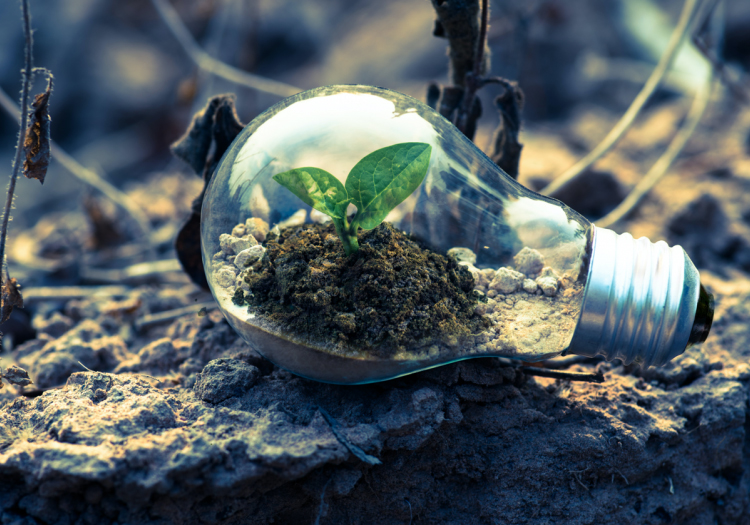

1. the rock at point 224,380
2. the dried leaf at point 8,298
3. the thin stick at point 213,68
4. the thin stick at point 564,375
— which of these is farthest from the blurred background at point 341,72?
the rock at point 224,380

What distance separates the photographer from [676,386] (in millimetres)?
1711

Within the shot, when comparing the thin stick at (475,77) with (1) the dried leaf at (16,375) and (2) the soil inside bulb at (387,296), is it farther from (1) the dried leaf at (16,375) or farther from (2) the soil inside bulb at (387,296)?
(1) the dried leaf at (16,375)

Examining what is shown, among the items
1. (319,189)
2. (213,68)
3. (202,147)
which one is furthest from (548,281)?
(213,68)

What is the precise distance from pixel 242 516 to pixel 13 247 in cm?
256

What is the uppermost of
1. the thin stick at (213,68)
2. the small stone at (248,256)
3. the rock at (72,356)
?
the thin stick at (213,68)

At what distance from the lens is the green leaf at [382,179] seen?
52.2 inches

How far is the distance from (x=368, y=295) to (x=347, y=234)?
16 cm

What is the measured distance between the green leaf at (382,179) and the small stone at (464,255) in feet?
0.91

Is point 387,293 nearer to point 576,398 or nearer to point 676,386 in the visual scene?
point 576,398

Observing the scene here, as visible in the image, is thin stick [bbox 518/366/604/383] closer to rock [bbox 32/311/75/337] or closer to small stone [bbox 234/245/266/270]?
Result: small stone [bbox 234/245/266/270]

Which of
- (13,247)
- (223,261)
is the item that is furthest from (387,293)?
(13,247)

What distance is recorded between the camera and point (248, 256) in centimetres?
147

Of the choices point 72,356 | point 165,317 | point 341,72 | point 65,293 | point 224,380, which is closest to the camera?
point 224,380

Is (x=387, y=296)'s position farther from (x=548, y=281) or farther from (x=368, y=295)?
(x=548, y=281)
